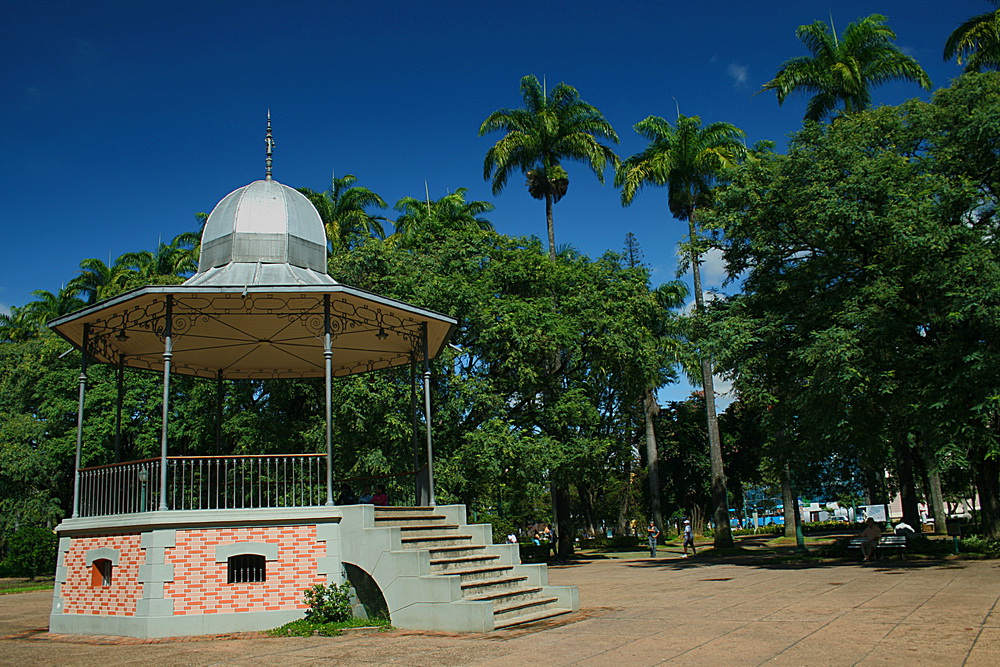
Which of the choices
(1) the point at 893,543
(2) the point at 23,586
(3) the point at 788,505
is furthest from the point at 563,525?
(2) the point at 23,586

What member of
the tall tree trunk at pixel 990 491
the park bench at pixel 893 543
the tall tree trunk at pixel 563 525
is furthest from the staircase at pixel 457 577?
the tall tree trunk at pixel 563 525

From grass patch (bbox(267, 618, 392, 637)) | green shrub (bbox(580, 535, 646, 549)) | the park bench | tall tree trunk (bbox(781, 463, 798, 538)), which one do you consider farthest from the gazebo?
tall tree trunk (bbox(781, 463, 798, 538))

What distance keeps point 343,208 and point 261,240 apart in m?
26.2

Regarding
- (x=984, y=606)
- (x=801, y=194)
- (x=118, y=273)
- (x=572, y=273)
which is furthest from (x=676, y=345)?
(x=118, y=273)

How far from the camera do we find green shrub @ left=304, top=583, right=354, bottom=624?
37.2 ft

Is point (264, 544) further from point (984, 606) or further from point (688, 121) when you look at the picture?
point (688, 121)

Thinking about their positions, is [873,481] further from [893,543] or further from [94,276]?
[94,276]

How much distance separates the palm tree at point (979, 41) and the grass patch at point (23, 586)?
1523 inches

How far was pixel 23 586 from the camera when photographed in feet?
88.3

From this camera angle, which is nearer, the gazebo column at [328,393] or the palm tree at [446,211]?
the gazebo column at [328,393]

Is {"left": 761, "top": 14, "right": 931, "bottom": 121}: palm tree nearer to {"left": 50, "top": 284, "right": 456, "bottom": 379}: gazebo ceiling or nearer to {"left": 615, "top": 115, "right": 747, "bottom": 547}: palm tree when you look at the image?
{"left": 615, "top": 115, "right": 747, "bottom": 547}: palm tree

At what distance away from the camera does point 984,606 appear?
35.9 ft

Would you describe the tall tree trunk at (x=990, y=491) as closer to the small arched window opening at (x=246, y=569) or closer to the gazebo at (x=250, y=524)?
the gazebo at (x=250, y=524)

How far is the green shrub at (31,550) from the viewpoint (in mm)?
29719
